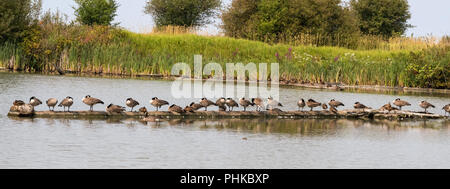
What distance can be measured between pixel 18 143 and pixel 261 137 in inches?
252

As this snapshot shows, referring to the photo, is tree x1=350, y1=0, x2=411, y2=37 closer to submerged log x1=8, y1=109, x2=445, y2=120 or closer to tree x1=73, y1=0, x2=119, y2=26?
tree x1=73, y1=0, x2=119, y2=26

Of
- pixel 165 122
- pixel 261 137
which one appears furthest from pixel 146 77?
pixel 261 137

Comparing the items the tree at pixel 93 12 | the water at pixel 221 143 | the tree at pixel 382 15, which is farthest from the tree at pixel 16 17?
the tree at pixel 382 15

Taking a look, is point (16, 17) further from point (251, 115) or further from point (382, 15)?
point (382, 15)

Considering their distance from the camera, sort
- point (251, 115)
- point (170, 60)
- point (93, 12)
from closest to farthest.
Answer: point (251, 115) → point (170, 60) → point (93, 12)

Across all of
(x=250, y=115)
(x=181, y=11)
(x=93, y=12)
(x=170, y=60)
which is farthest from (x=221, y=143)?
(x=181, y=11)

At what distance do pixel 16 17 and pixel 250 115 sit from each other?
95.5 ft

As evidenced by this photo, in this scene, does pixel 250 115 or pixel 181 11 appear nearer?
pixel 250 115

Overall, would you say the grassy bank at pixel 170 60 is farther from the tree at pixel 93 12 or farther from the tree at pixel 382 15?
the tree at pixel 382 15

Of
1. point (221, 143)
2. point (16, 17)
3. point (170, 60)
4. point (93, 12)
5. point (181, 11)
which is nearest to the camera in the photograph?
point (221, 143)

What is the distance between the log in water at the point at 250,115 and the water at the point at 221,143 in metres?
0.54

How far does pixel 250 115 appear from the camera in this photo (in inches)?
932

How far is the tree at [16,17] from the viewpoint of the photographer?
4650 centimetres
